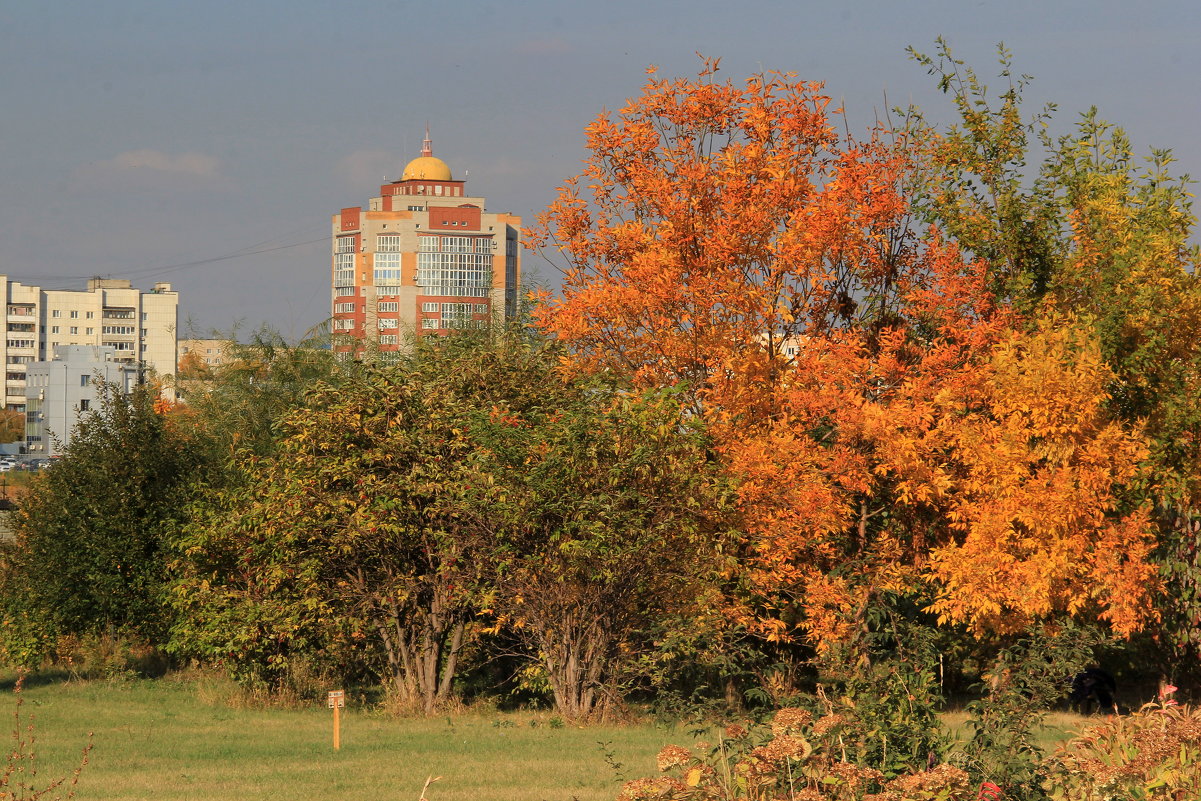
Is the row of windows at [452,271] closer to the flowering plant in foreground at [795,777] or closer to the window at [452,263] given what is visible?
the window at [452,263]

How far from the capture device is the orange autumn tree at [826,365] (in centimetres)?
1898

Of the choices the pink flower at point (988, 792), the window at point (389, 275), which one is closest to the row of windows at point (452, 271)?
the window at point (389, 275)

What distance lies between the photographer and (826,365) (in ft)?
68.3

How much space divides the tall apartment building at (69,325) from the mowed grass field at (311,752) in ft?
590

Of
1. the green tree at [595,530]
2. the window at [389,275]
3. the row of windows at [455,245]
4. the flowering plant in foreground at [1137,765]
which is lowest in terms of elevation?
the flowering plant in foreground at [1137,765]

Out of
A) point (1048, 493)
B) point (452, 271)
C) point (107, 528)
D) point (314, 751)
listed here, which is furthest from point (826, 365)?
point (452, 271)

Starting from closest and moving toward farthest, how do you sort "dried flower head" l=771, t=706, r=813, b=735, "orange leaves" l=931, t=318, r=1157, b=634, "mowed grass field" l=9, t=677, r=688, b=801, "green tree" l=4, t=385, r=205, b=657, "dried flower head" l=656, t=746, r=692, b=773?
"dried flower head" l=656, t=746, r=692, b=773 < "dried flower head" l=771, t=706, r=813, b=735 < "mowed grass field" l=9, t=677, r=688, b=801 < "orange leaves" l=931, t=318, r=1157, b=634 < "green tree" l=4, t=385, r=205, b=657

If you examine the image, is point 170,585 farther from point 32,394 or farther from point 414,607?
point 32,394

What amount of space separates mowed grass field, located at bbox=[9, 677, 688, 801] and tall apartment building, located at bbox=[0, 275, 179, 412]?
180 m

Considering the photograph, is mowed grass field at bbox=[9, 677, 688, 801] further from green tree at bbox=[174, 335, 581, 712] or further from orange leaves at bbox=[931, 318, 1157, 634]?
orange leaves at bbox=[931, 318, 1157, 634]

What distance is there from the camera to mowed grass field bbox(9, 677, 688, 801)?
1366cm

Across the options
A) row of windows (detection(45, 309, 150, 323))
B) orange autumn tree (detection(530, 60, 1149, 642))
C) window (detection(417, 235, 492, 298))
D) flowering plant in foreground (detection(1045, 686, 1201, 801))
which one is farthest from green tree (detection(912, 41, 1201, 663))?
row of windows (detection(45, 309, 150, 323))

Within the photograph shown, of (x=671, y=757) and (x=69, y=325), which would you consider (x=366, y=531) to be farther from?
(x=69, y=325)

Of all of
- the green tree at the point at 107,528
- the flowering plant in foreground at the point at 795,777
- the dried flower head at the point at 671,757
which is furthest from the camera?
the green tree at the point at 107,528
